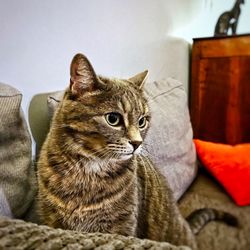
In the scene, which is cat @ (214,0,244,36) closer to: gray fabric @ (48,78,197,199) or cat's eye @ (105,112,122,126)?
gray fabric @ (48,78,197,199)

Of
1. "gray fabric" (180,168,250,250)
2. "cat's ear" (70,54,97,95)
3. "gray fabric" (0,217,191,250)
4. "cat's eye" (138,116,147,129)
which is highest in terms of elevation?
"cat's ear" (70,54,97,95)

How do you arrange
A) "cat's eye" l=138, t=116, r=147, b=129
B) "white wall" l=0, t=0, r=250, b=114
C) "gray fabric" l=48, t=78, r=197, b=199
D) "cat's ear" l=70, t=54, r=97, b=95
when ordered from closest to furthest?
"cat's ear" l=70, t=54, r=97, b=95, "cat's eye" l=138, t=116, r=147, b=129, "white wall" l=0, t=0, r=250, b=114, "gray fabric" l=48, t=78, r=197, b=199

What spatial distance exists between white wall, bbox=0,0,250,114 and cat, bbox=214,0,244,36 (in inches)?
19.5

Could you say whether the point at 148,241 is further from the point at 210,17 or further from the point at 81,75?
the point at 210,17

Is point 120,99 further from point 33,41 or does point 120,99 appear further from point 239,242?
point 239,242

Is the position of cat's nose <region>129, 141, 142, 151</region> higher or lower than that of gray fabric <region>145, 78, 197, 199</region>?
higher

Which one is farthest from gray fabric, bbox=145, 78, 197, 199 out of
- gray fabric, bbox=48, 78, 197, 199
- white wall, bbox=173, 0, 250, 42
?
white wall, bbox=173, 0, 250, 42

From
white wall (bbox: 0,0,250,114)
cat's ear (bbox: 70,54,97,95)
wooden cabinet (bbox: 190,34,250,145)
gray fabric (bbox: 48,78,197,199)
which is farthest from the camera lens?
wooden cabinet (bbox: 190,34,250,145)

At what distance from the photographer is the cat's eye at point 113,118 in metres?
0.74

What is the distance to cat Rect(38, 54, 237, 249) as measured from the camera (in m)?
0.73

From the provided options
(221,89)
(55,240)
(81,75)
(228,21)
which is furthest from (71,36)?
(228,21)

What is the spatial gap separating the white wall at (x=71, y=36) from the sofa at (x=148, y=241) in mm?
90

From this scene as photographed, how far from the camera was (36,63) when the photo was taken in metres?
1.04

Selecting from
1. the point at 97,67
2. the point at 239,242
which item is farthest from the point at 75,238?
the point at 97,67
